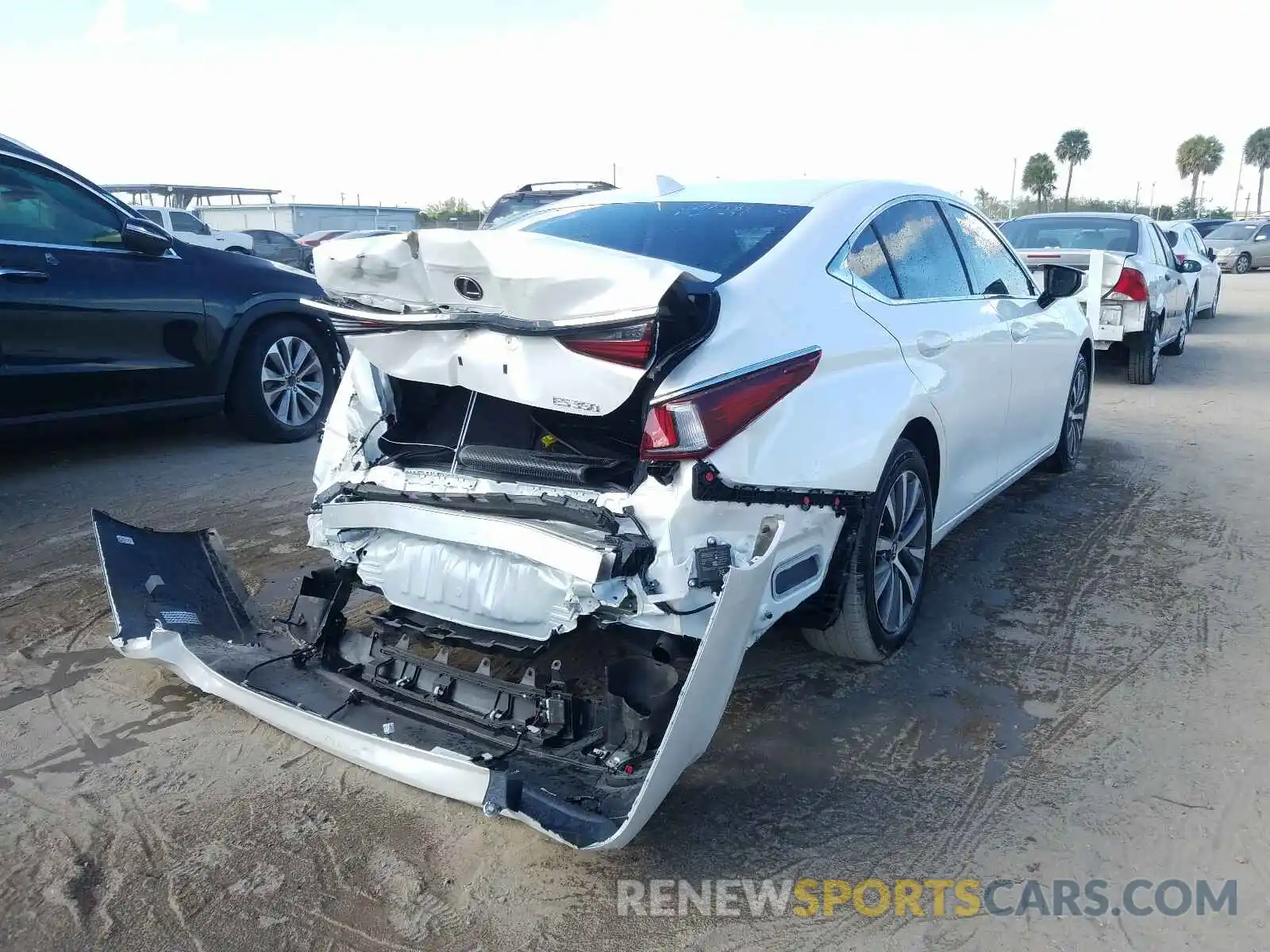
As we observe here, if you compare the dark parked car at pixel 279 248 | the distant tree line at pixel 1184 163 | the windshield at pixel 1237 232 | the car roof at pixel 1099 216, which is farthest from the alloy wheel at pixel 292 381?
the distant tree line at pixel 1184 163

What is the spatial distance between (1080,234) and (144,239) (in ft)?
28.7

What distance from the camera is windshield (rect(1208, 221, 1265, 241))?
27.9m

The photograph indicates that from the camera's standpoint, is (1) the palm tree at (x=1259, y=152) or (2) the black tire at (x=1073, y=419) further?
(1) the palm tree at (x=1259, y=152)

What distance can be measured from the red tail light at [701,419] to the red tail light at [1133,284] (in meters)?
7.86

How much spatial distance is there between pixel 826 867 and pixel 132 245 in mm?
5388

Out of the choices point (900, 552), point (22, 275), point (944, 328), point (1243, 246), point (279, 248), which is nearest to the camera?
point (900, 552)

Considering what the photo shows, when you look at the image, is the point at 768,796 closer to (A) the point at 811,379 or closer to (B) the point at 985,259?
(A) the point at 811,379

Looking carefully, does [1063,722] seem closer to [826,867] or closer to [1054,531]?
[826,867]

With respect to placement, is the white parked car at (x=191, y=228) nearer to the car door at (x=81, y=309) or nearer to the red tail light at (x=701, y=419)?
the car door at (x=81, y=309)

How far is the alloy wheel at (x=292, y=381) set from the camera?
6715 millimetres

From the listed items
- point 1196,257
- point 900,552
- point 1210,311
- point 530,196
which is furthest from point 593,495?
point 1210,311

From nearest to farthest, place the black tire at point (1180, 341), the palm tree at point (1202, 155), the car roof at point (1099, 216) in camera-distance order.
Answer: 1. the car roof at point (1099, 216)
2. the black tire at point (1180, 341)
3. the palm tree at point (1202, 155)

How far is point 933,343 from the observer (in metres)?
3.68

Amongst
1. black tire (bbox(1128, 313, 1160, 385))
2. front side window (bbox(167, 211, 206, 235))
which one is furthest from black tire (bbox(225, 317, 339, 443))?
front side window (bbox(167, 211, 206, 235))
